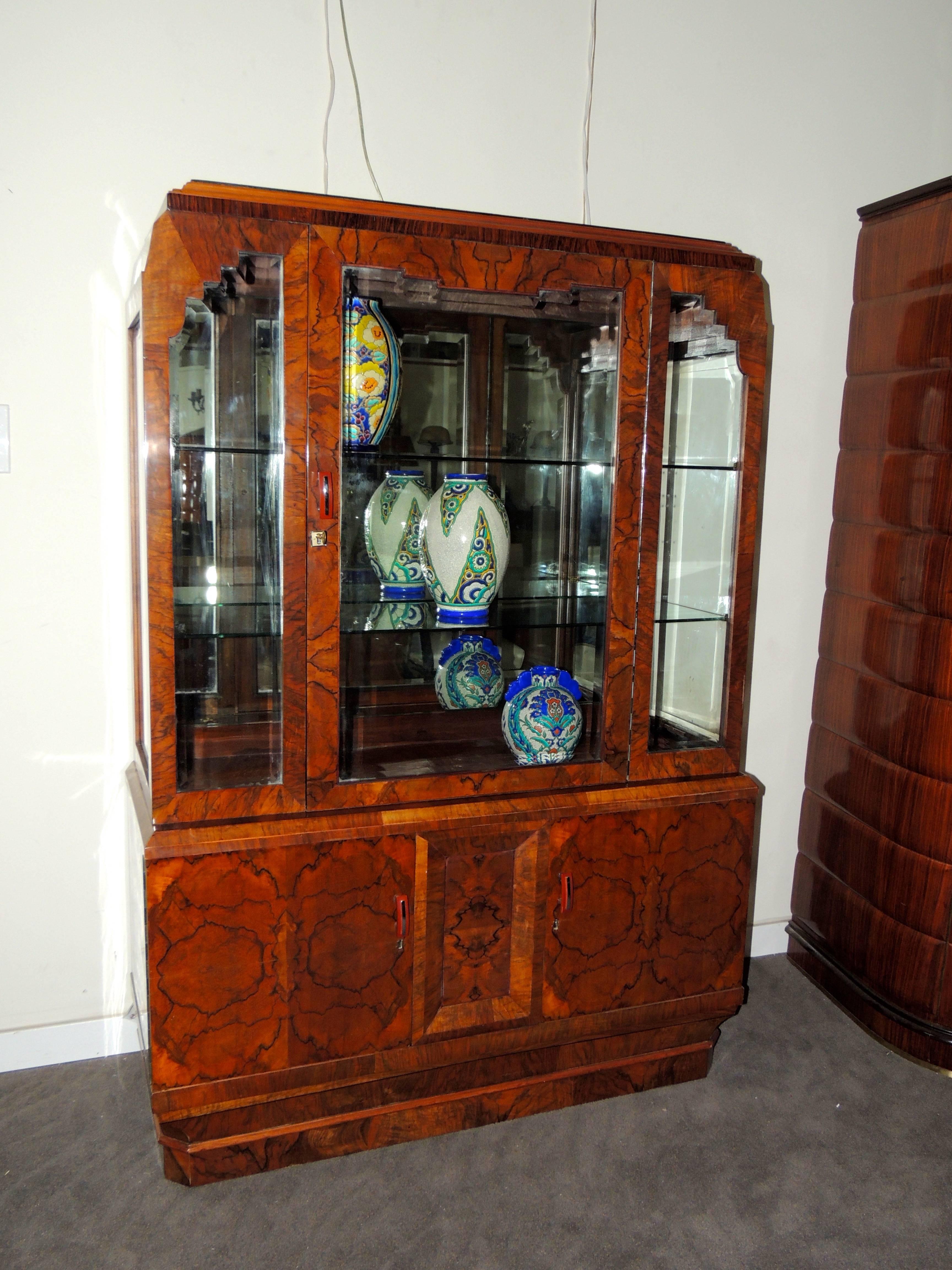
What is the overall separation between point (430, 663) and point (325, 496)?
0.45 metres

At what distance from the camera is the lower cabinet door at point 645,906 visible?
1855 mm

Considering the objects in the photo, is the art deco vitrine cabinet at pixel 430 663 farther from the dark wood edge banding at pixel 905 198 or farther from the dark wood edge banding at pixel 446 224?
the dark wood edge banding at pixel 905 198

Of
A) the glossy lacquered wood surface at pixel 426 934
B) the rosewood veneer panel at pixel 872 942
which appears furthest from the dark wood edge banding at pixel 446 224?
the rosewood veneer panel at pixel 872 942

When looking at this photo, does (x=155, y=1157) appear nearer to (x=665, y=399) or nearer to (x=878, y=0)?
(x=665, y=399)

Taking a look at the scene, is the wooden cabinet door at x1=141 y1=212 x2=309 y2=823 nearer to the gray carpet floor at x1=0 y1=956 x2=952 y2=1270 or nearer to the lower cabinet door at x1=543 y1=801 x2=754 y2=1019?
the lower cabinet door at x1=543 y1=801 x2=754 y2=1019

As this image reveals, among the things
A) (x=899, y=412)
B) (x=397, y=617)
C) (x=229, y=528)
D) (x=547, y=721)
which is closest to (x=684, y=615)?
(x=547, y=721)

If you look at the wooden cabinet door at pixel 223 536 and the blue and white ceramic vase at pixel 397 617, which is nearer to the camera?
the wooden cabinet door at pixel 223 536

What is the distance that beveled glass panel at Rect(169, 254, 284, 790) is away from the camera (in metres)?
1.58

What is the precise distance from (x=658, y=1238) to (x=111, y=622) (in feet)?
5.06

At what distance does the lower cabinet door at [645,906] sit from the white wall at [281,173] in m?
0.81

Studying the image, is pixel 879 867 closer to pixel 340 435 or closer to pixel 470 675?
pixel 470 675

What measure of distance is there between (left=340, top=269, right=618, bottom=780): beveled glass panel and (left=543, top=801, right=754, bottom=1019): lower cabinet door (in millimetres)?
195

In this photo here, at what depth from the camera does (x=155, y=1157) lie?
1.80 metres

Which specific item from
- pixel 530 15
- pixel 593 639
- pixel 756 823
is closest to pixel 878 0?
pixel 530 15
